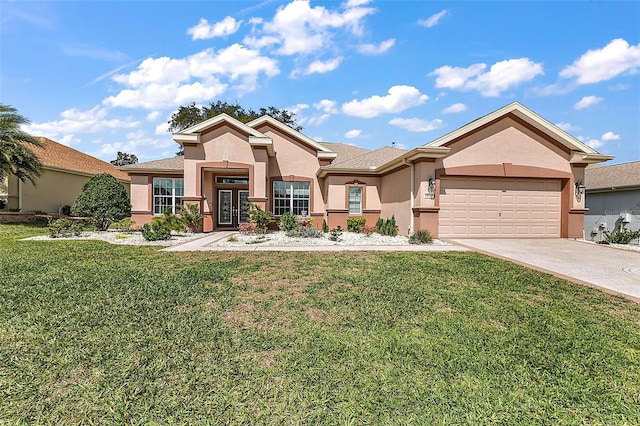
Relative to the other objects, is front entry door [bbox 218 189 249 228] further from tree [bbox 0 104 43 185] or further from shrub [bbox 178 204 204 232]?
tree [bbox 0 104 43 185]

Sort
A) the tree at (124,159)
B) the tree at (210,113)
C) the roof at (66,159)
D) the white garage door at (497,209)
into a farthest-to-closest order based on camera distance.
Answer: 1. the tree at (124,159)
2. the tree at (210,113)
3. the roof at (66,159)
4. the white garage door at (497,209)

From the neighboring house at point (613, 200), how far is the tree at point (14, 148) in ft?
94.4

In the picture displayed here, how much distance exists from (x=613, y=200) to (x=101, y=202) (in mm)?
23916

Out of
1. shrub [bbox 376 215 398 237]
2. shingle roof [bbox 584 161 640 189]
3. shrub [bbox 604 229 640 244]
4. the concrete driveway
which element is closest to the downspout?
shrub [bbox 376 215 398 237]

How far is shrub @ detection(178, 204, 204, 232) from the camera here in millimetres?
14500

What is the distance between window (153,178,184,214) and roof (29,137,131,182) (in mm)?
9186

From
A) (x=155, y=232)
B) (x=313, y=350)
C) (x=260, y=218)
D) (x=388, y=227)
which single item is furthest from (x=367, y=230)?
(x=313, y=350)

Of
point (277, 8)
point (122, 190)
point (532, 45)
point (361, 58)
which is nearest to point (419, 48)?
point (361, 58)

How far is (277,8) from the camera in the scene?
11.5 m

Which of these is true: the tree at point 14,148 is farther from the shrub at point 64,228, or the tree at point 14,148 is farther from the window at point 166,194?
the shrub at point 64,228

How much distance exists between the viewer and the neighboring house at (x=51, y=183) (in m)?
19.7

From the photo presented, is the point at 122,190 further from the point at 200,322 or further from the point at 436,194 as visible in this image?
the point at 436,194

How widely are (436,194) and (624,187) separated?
9.59m

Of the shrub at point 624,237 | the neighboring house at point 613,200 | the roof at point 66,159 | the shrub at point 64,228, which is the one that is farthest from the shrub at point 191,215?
the neighboring house at point 613,200
